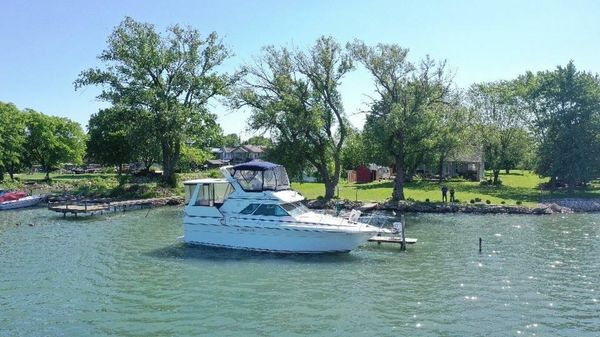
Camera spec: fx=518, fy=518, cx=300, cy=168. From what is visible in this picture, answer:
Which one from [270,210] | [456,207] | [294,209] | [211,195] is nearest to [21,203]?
[211,195]

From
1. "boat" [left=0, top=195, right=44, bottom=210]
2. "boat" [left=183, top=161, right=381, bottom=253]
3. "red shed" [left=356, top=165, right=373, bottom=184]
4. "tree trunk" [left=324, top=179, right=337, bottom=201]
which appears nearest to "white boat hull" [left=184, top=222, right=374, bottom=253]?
"boat" [left=183, top=161, right=381, bottom=253]

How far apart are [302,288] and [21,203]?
40497 millimetres

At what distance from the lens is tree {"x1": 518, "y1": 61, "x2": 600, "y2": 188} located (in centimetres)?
5541

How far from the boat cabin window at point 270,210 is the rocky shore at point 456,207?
19.3 meters

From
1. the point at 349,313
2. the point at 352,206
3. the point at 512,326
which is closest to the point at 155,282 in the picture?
the point at 349,313

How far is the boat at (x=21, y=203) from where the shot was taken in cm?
4991

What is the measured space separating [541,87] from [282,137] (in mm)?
31963

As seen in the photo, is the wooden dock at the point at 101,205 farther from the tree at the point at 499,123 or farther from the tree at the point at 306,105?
the tree at the point at 499,123

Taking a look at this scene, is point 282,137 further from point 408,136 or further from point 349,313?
point 349,313

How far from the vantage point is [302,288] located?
21297 millimetres

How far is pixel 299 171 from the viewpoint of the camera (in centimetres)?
5272

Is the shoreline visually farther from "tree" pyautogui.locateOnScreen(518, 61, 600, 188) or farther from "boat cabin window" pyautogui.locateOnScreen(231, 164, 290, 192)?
"boat cabin window" pyautogui.locateOnScreen(231, 164, 290, 192)

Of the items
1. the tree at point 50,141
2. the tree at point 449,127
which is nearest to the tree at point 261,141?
the tree at point 449,127

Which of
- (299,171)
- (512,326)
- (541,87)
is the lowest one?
(512,326)
